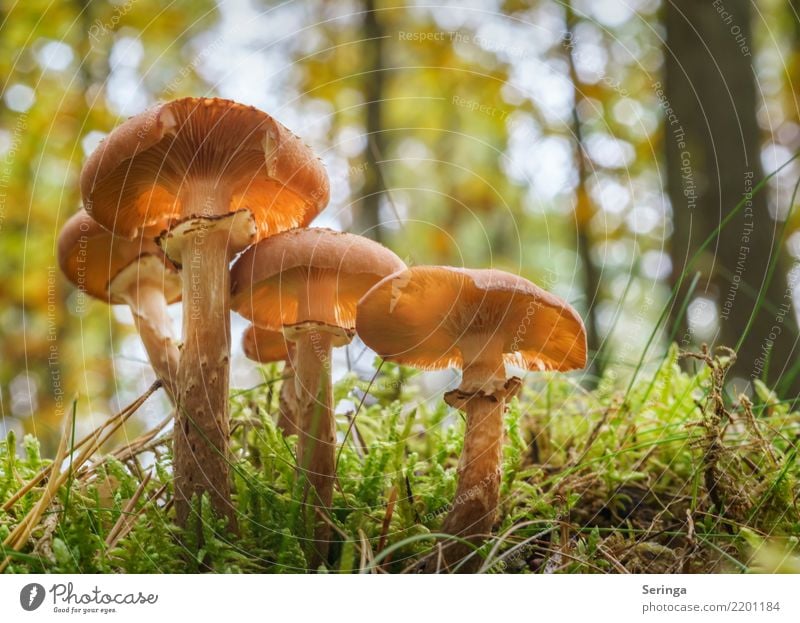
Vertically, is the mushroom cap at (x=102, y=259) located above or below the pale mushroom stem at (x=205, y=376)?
above

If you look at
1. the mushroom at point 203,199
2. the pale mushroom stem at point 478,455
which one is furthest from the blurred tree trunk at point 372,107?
the pale mushroom stem at point 478,455

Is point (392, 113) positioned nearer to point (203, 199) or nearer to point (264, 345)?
point (264, 345)

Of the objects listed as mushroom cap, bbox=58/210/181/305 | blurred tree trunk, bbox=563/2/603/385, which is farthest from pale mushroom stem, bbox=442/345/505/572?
blurred tree trunk, bbox=563/2/603/385

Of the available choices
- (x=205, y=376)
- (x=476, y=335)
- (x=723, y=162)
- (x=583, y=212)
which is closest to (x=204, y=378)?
(x=205, y=376)

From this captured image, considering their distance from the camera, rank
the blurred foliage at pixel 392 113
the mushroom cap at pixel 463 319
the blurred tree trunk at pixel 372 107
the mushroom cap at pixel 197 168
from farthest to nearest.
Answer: the blurred tree trunk at pixel 372 107
the blurred foliage at pixel 392 113
the mushroom cap at pixel 197 168
the mushroom cap at pixel 463 319

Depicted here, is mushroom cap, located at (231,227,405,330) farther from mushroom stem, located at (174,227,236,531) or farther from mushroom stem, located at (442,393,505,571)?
mushroom stem, located at (442,393,505,571)

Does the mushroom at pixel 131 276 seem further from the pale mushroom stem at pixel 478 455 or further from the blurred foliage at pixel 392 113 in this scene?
the pale mushroom stem at pixel 478 455

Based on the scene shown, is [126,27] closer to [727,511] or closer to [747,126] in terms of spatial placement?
[747,126]

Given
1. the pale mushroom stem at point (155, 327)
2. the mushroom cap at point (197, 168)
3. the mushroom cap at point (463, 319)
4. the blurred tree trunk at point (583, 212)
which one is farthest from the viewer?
the blurred tree trunk at point (583, 212)
